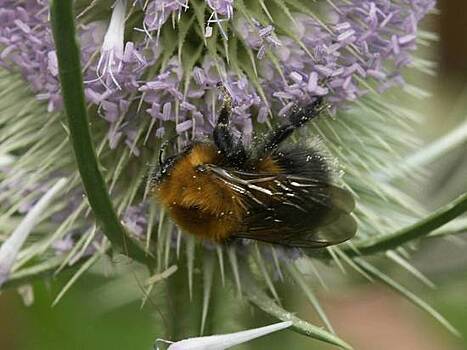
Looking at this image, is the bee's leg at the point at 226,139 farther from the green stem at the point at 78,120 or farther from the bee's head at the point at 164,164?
the green stem at the point at 78,120

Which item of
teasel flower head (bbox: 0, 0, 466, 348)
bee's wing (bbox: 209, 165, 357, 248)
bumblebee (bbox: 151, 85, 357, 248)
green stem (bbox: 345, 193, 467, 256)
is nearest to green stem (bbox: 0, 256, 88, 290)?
teasel flower head (bbox: 0, 0, 466, 348)

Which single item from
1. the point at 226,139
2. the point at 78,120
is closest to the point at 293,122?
the point at 226,139

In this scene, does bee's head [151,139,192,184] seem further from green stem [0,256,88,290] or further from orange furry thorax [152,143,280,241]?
green stem [0,256,88,290]

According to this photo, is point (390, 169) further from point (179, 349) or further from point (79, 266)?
point (179, 349)

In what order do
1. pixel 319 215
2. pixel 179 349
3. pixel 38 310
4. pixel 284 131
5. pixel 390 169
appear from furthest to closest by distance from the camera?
pixel 38 310 < pixel 390 169 < pixel 284 131 < pixel 319 215 < pixel 179 349

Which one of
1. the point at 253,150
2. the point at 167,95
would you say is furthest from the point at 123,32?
the point at 253,150

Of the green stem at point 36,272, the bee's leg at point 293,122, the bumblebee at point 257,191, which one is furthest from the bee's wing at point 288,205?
the green stem at point 36,272

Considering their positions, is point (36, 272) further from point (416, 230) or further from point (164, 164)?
point (416, 230)
